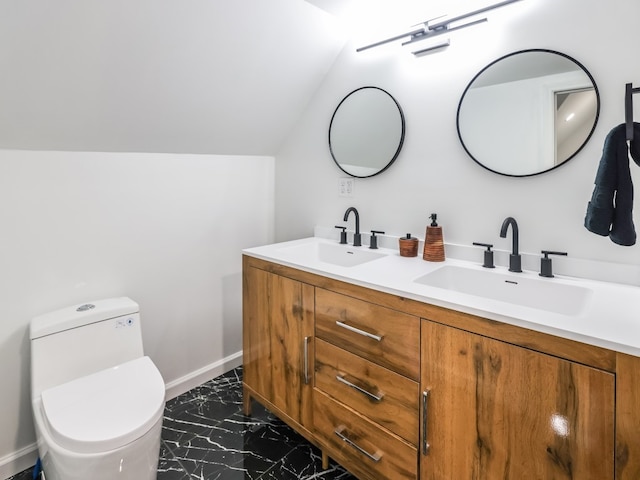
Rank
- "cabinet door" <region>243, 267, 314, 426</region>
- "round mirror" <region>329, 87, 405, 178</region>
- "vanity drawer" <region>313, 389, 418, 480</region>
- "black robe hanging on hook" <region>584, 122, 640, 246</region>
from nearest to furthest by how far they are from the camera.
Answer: "black robe hanging on hook" <region>584, 122, 640, 246</region>, "vanity drawer" <region>313, 389, 418, 480</region>, "cabinet door" <region>243, 267, 314, 426</region>, "round mirror" <region>329, 87, 405, 178</region>

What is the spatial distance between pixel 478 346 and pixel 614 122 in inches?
37.6

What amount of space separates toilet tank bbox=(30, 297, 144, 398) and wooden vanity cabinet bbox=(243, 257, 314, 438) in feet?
1.82

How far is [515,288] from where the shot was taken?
58.4 inches

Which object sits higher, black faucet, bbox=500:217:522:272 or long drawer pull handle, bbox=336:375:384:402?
black faucet, bbox=500:217:522:272

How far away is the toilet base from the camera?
4.10 ft

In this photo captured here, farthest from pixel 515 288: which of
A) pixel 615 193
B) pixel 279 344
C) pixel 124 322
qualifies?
pixel 124 322

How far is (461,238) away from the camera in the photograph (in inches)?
69.1

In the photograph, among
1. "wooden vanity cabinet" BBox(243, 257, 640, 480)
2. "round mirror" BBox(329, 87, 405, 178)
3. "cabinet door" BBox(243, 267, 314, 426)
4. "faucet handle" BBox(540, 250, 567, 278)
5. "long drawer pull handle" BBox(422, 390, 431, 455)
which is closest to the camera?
"wooden vanity cabinet" BBox(243, 257, 640, 480)

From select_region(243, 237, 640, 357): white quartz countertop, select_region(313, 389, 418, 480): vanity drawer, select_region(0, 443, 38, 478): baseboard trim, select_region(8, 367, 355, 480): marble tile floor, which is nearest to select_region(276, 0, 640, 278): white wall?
select_region(243, 237, 640, 357): white quartz countertop

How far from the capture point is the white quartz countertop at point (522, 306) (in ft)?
3.11

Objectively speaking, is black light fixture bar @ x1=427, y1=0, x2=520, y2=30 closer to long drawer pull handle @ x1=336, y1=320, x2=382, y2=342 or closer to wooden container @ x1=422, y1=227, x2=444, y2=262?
wooden container @ x1=422, y1=227, x2=444, y2=262

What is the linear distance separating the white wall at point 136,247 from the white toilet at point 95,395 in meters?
0.17

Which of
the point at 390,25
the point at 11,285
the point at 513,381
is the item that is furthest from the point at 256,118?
the point at 513,381

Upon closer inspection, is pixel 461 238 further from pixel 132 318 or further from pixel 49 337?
pixel 49 337
